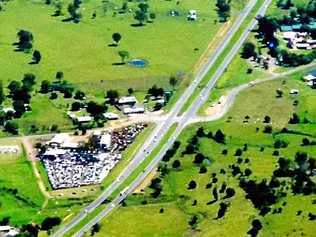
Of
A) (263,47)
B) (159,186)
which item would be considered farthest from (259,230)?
(263,47)

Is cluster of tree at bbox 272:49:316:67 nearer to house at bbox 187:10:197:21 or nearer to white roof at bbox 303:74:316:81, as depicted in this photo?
white roof at bbox 303:74:316:81

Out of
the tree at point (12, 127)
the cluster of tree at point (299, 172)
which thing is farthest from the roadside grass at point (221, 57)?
the tree at point (12, 127)

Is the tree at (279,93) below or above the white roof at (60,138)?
above

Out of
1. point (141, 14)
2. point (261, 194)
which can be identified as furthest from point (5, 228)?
point (141, 14)

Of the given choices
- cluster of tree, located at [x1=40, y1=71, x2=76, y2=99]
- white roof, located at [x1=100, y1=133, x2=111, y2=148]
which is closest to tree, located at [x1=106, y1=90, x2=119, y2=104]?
cluster of tree, located at [x1=40, y1=71, x2=76, y2=99]

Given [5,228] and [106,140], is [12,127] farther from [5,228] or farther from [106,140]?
[5,228]

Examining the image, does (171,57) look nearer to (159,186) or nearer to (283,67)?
(283,67)

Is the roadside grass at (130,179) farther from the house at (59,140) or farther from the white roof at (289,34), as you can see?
the white roof at (289,34)
